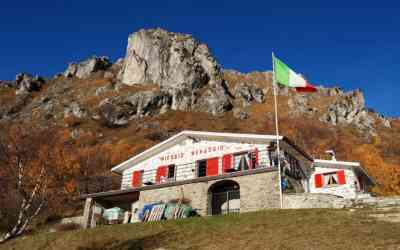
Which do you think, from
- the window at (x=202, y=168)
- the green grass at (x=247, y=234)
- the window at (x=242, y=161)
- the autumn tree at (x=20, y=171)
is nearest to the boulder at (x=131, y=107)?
the autumn tree at (x=20, y=171)

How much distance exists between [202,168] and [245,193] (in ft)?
16.8

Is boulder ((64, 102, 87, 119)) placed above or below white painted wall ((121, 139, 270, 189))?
above

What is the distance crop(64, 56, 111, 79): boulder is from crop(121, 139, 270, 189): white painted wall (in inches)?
4607

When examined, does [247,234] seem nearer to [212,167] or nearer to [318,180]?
[212,167]

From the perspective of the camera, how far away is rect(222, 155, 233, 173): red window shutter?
29969 mm

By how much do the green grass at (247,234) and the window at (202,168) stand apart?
783cm

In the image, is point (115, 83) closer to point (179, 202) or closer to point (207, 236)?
point (179, 202)

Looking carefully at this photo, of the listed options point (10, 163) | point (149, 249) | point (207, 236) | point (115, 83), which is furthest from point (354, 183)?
point (115, 83)

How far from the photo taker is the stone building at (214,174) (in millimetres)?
27172

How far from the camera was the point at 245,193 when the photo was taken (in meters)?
27.2

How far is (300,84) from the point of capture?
85.0 feet

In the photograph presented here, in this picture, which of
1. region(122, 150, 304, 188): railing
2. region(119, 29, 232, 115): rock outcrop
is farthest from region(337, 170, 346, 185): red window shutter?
region(119, 29, 232, 115): rock outcrop

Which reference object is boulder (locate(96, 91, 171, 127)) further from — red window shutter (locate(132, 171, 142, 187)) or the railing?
the railing

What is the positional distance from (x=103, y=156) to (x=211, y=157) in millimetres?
36679
